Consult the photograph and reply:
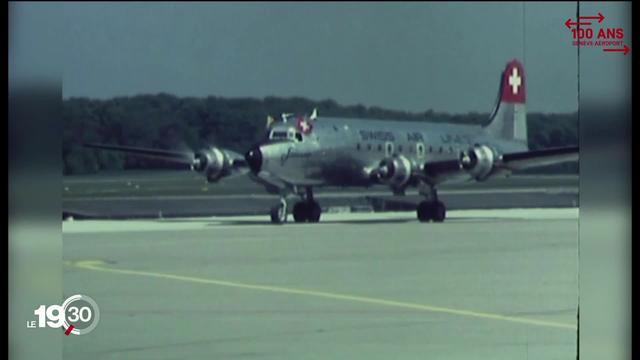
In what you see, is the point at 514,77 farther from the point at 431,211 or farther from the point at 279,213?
the point at 279,213

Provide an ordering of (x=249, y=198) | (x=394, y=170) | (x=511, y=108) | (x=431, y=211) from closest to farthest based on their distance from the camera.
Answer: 1. (x=511, y=108)
2. (x=431, y=211)
3. (x=394, y=170)
4. (x=249, y=198)

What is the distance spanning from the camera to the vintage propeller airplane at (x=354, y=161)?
2581 cm

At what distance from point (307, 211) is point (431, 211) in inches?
140

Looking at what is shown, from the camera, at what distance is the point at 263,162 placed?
89.7 feet

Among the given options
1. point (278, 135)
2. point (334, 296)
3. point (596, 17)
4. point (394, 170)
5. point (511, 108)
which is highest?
point (278, 135)

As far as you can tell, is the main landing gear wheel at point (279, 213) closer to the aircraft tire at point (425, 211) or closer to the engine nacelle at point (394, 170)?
the engine nacelle at point (394, 170)

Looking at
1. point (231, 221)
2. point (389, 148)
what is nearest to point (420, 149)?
point (389, 148)

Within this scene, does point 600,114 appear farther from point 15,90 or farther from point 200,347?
point 200,347

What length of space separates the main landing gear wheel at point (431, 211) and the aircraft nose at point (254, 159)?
4.11m

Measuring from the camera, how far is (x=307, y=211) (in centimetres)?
2828

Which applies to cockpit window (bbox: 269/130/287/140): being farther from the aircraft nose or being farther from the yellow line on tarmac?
the yellow line on tarmac

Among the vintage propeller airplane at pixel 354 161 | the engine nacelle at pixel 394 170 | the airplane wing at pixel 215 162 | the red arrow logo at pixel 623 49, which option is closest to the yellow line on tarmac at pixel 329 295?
the red arrow logo at pixel 623 49

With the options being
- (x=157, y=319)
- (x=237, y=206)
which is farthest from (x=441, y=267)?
(x=237, y=206)

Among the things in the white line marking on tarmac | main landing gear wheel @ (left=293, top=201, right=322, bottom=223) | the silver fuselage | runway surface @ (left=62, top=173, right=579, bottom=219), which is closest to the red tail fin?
the white line marking on tarmac
